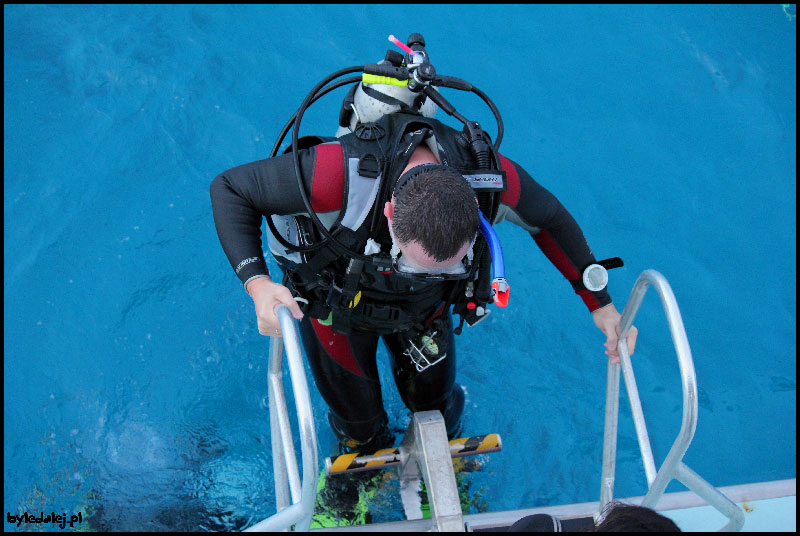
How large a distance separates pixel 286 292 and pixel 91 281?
87.7 inches

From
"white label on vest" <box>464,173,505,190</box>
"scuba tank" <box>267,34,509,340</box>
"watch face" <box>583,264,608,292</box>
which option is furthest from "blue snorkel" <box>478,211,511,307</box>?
"watch face" <box>583,264,608,292</box>

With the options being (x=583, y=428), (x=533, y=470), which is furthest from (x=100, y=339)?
(x=583, y=428)

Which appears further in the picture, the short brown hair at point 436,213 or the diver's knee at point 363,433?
the diver's knee at point 363,433

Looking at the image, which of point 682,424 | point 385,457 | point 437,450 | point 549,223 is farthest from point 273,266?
point 682,424

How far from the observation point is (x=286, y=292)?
1678mm

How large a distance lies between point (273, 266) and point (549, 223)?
1.95 metres

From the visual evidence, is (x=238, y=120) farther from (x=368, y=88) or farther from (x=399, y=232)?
(x=399, y=232)

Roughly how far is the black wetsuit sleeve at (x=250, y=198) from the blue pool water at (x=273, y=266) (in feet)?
4.91

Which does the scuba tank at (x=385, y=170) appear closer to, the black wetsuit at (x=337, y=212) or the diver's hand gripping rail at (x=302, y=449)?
the black wetsuit at (x=337, y=212)

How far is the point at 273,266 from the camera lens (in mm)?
3592

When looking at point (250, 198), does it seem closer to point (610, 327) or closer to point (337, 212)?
point (337, 212)

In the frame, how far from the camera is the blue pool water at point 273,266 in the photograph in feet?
10.0

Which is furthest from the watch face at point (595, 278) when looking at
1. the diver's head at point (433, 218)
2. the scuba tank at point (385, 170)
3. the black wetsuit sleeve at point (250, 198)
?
the black wetsuit sleeve at point (250, 198)

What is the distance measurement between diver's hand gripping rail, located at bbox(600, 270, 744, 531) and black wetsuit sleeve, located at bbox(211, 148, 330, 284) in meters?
0.96
